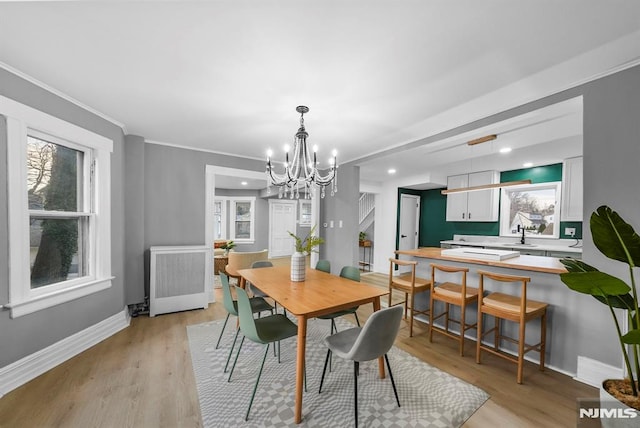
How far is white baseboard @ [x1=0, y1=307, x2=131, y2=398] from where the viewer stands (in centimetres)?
193

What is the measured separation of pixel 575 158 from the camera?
155 inches

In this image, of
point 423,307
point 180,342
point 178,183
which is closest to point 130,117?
point 178,183

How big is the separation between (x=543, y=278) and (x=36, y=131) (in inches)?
187

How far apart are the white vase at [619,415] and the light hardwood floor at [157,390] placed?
62cm

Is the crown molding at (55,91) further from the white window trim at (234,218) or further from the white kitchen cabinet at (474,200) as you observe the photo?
the white kitchen cabinet at (474,200)

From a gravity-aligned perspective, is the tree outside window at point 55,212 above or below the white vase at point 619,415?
above

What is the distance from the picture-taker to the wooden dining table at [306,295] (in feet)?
5.40

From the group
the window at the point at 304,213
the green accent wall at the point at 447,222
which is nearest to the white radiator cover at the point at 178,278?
the green accent wall at the point at 447,222

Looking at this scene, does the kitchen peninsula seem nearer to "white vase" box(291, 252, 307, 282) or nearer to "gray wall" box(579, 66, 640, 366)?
"gray wall" box(579, 66, 640, 366)

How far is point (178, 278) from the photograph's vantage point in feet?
11.8

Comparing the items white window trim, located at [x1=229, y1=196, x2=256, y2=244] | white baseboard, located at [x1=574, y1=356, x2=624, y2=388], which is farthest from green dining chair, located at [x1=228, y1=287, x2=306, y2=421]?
white window trim, located at [x1=229, y1=196, x2=256, y2=244]

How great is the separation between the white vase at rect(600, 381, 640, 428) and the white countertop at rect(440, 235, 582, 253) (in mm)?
3505

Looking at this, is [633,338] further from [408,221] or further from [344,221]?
[408,221]

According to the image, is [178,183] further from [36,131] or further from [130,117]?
[36,131]
